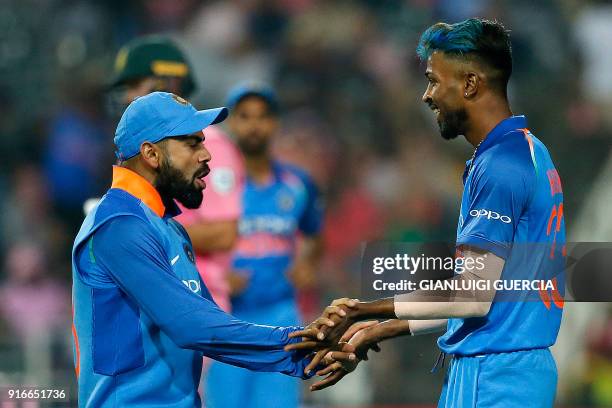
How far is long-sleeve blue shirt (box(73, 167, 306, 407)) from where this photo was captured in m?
3.70

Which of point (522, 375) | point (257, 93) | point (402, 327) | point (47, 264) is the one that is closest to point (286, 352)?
point (402, 327)

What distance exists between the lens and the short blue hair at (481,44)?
13.3 feet

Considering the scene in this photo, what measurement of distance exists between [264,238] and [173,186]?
317 cm

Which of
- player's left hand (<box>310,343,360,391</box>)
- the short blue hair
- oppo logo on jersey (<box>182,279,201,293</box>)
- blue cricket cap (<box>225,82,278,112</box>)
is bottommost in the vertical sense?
player's left hand (<box>310,343,360,391</box>)

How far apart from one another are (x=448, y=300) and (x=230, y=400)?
9.21 ft

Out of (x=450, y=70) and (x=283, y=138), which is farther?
(x=283, y=138)

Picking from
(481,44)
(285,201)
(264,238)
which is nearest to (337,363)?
(481,44)

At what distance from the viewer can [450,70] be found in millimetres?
4074

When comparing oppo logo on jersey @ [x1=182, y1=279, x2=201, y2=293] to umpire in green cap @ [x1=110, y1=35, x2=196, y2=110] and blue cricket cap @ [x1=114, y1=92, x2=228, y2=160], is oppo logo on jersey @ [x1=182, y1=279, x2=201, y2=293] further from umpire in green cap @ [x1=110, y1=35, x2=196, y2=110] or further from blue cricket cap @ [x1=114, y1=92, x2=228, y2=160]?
umpire in green cap @ [x1=110, y1=35, x2=196, y2=110]

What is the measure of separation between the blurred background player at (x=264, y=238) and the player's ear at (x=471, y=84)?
276 cm

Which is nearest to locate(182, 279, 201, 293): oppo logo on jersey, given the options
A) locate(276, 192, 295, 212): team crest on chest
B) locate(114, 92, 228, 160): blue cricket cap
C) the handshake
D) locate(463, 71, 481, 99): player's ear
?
the handshake

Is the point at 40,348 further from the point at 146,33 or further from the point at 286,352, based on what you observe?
the point at 286,352

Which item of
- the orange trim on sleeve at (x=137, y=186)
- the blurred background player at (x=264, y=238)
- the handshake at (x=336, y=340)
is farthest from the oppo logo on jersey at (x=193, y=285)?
the blurred background player at (x=264, y=238)

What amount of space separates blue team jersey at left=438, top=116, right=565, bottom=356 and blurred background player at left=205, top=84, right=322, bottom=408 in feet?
8.60
